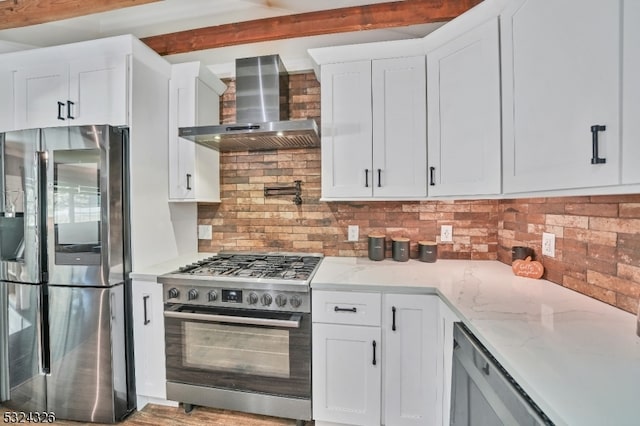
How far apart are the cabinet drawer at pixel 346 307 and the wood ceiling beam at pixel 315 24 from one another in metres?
1.70

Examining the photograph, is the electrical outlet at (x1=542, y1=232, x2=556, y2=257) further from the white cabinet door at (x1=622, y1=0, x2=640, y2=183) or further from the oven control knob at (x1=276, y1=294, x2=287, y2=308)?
the oven control knob at (x1=276, y1=294, x2=287, y2=308)

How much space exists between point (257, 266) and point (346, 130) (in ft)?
3.90

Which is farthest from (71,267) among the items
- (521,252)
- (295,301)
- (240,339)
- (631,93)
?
(521,252)

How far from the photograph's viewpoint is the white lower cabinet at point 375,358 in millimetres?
1493

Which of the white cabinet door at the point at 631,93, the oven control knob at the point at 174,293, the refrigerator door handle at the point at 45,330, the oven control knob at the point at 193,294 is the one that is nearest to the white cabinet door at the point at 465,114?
the white cabinet door at the point at 631,93

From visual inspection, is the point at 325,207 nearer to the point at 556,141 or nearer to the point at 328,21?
the point at 328,21

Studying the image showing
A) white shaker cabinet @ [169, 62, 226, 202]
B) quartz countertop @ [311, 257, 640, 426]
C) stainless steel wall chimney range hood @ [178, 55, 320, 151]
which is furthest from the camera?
white shaker cabinet @ [169, 62, 226, 202]

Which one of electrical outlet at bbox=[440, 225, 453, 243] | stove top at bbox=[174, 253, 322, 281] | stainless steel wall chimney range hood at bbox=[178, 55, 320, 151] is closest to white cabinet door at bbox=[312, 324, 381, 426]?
stove top at bbox=[174, 253, 322, 281]

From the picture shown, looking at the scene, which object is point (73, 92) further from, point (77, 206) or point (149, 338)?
point (149, 338)

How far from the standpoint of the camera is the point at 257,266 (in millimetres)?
1960

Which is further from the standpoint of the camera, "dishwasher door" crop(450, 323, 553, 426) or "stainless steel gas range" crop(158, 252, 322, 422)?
"stainless steel gas range" crop(158, 252, 322, 422)

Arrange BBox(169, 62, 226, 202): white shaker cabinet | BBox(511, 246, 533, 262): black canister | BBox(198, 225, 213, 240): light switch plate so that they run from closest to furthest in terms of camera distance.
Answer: BBox(511, 246, 533, 262): black canister < BBox(169, 62, 226, 202): white shaker cabinet < BBox(198, 225, 213, 240): light switch plate

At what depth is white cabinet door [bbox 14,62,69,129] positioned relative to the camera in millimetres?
1851

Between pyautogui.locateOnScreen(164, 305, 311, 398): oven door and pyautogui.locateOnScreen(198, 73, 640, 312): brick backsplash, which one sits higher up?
pyautogui.locateOnScreen(198, 73, 640, 312): brick backsplash
